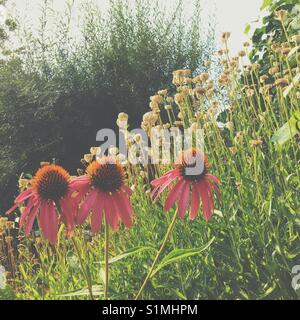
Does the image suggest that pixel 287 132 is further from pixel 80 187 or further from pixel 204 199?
pixel 80 187

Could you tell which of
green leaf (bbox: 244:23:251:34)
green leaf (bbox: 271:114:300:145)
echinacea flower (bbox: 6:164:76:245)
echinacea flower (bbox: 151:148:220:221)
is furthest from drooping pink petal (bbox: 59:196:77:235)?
green leaf (bbox: 244:23:251:34)

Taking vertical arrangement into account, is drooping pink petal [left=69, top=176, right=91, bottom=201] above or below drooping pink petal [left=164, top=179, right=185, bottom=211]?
above

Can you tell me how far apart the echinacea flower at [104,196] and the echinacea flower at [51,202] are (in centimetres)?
2

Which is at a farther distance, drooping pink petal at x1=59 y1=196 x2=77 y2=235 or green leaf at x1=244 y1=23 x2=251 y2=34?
green leaf at x1=244 y1=23 x2=251 y2=34

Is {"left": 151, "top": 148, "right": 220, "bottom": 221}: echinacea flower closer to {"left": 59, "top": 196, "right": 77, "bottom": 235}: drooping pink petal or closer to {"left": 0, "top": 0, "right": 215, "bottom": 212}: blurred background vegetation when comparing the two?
{"left": 59, "top": 196, "right": 77, "bottom": 235}: drooping pink petal

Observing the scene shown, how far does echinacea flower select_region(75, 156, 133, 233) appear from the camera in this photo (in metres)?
1.30

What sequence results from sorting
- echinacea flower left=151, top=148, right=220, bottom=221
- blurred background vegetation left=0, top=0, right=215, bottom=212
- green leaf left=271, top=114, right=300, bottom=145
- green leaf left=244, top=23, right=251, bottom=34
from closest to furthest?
echinacea flower left=151, top=148, right=220, bottom=221 → green leaf left=271, top=114, right=300, bottom=145 → green leaf left=244, top=23, right=251, bottom=34 → blurred background vegetation left=0, top=0, right=215, bottom=212

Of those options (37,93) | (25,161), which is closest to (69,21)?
(37,93)

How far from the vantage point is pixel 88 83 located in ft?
20.9

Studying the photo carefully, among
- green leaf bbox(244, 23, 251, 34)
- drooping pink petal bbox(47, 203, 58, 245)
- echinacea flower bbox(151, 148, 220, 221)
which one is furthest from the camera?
green leaf bbox(244, 23, 251, 34)

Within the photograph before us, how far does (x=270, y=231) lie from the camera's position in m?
2.01

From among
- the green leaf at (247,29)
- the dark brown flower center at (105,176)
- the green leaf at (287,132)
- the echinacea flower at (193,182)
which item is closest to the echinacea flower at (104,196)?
the dark brown flower center at (105,176)

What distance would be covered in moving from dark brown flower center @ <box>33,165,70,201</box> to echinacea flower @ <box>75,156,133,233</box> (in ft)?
0.11
